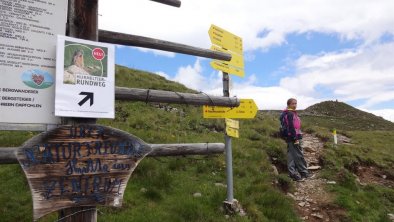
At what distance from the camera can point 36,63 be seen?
12.1 feet

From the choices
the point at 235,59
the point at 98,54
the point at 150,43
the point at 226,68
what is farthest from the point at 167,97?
the point at 235,59

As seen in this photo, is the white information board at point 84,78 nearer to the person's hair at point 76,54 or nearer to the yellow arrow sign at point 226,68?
the person's hair at point 76,54

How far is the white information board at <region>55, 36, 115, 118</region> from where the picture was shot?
3654 mm

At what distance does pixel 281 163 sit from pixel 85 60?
8576 millimetres

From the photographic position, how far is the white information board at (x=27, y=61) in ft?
11.6

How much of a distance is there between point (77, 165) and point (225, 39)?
179 inches

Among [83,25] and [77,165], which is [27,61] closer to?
[83,25]

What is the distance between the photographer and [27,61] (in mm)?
3650

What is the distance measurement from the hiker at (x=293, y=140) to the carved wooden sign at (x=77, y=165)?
23.2 ft

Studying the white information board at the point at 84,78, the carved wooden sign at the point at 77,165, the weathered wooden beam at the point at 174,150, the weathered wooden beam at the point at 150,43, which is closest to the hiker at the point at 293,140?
the weathered wooden beam at the point at 150,43

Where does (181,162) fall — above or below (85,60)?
below

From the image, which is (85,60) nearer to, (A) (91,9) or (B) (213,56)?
(A) (91,9)

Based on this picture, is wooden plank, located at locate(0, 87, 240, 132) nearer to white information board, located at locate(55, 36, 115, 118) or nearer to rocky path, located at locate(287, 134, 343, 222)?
white information board, located at locate(55, 36, 115, 118)

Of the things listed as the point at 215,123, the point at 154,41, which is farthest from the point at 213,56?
the point at 215,123
